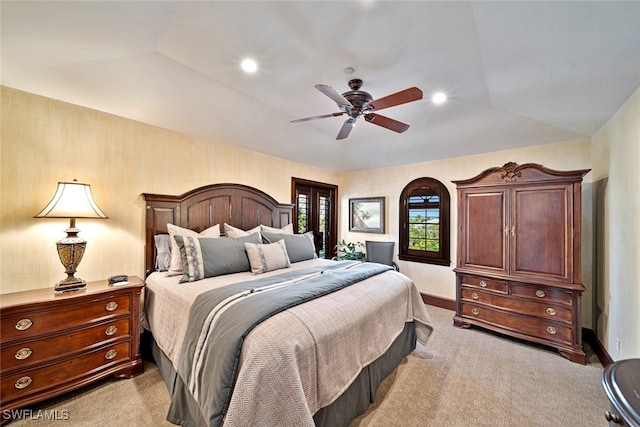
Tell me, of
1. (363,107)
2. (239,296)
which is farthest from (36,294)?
(363,107)

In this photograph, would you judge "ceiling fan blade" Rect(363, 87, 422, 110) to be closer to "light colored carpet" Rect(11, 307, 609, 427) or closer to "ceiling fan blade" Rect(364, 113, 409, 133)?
"ceiling fan blade" Rect(364, 113, 409, 133)

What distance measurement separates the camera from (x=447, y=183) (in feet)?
13.6

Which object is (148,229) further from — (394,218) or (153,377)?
(394,218)

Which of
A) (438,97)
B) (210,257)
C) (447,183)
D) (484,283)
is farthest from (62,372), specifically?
Result: (447,183)

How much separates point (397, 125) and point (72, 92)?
3091mm

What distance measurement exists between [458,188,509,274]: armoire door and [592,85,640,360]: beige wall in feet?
2.79

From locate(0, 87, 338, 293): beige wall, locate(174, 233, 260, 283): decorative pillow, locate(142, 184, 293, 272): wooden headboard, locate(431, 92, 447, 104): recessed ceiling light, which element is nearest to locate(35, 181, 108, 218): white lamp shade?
locate(0, 87, 338, 293): beige wall

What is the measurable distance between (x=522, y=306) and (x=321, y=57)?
3487 mm

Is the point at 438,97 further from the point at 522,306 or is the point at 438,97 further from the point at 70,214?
the point at 70,214

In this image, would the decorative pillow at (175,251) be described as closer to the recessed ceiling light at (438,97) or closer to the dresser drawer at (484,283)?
the recessed ceiling light at (438,97)

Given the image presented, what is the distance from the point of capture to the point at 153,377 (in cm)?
225

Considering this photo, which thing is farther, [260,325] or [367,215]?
[367,215]

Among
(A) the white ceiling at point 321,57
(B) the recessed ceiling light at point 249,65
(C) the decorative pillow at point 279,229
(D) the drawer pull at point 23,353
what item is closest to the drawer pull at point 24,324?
(D) the drawer pull at point 23,353

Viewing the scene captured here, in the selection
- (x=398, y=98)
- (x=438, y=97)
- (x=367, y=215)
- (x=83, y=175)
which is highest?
(x=438, y=97)
